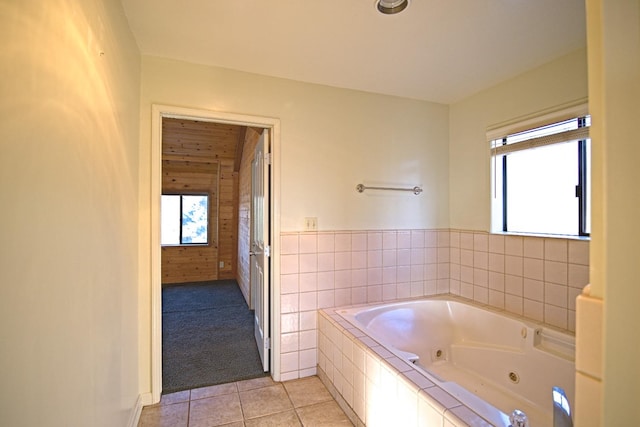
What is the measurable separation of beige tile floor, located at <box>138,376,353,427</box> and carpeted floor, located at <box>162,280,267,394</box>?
14 centimetres

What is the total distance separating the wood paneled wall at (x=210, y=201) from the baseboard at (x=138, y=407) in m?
4.04

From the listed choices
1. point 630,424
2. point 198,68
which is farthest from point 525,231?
point 198,68

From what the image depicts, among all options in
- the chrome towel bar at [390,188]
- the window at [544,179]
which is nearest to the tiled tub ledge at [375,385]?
the chrome towel bar at [390,188]

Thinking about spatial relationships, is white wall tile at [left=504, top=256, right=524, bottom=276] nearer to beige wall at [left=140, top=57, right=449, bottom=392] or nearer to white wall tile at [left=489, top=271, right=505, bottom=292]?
white wall tile at [left=489, top=271, right=505, bottom=292]

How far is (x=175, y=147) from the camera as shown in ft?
16.6

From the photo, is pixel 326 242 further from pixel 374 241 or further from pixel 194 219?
pixel 194 219

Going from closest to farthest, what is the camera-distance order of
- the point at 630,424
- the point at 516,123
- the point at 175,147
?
the point at 630,424 → the point at 516,123 → the point at 175,147

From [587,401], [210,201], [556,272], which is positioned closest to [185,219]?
[210,201]

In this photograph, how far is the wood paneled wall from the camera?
5496 mm

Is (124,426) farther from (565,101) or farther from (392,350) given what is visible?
(565,101)

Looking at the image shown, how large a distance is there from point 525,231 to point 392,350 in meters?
1.56

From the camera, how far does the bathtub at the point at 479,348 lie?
1.85 metres

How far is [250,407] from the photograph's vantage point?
6.71 feet

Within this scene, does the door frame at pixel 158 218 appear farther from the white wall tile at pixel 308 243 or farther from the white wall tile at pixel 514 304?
the white wall tile at pixel 514 304
